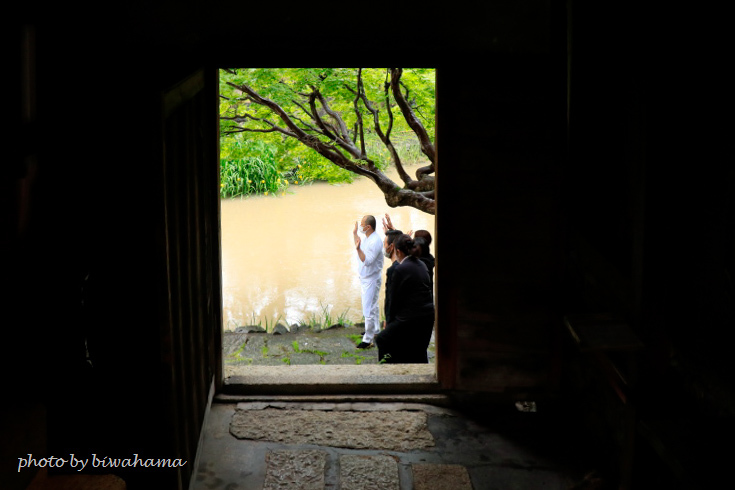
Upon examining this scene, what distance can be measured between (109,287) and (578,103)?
85.5 inches

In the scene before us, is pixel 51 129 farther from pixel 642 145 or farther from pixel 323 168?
pixel 323 168

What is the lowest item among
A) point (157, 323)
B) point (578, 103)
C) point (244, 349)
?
point (244, 349)

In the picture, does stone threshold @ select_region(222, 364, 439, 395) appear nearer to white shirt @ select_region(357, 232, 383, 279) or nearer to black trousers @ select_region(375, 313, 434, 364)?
black trousers @ select_region(375, 313, 434, 364)

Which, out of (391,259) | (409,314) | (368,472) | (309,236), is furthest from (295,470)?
(309,236)

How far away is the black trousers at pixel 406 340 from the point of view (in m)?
6.38

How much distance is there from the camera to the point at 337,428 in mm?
4715

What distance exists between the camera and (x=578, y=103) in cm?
323

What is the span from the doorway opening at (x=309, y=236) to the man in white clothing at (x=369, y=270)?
0.99 feet

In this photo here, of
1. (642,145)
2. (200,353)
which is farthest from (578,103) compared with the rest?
(200,353)

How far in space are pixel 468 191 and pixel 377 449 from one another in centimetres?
171

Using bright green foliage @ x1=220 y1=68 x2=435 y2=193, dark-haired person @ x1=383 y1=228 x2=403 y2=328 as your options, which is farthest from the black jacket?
bright green foliage @ x1=220 y1=68 x2=435 y2=193

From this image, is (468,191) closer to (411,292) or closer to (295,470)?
(411,292)

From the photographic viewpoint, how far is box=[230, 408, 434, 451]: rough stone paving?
4.54 m

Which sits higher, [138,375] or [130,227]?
[130,227]
